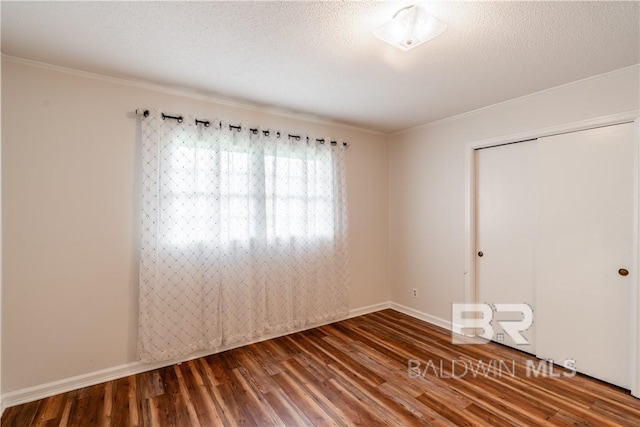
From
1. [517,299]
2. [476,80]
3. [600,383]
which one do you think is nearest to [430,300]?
[517,299]

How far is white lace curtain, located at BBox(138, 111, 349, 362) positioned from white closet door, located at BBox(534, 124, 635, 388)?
6.65ft

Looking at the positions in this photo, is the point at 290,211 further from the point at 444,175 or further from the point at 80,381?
the point at 80,381

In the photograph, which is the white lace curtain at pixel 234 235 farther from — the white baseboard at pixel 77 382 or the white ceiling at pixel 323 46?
the white ceiling at pixel 323 46

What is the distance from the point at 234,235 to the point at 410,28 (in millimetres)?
2233

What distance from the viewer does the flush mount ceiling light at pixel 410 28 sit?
5.13 ft

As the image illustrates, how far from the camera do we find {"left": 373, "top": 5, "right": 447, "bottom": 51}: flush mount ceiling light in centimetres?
156

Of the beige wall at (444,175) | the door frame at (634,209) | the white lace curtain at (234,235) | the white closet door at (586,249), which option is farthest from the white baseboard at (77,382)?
the white closet door at (586,249)

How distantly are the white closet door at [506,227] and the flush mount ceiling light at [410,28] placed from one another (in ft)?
5.93

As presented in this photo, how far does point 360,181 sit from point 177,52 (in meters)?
2.55

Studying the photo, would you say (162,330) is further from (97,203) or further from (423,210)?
(423,210)

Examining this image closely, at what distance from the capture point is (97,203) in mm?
2346

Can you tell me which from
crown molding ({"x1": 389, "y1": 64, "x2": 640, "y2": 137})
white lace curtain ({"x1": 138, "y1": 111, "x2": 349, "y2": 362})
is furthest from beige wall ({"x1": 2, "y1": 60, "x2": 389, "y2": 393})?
crown molding ({"x1": 389, "y1": 64, "x2": 640, "y2": 137})

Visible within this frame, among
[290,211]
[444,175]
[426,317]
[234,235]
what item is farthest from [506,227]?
[234,235]

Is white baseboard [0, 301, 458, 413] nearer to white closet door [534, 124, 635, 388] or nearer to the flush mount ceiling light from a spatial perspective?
white closet door [534, 124, 635, 388]
